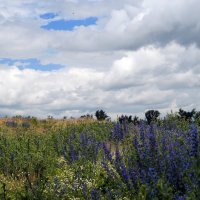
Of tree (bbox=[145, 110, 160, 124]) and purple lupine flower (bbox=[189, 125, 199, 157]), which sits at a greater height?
tree (bbox=[145, 110, 160, 124])

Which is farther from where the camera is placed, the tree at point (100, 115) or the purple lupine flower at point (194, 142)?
the tree at point (100, 115)

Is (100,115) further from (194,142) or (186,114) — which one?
(194,142)

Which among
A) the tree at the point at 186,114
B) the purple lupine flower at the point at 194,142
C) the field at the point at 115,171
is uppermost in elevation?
the tree at the point at 186,114

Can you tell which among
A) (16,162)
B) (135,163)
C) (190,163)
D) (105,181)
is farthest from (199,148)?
(16,162)

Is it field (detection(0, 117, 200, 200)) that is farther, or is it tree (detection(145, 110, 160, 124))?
tree (detection(145, 110, 160, 124))

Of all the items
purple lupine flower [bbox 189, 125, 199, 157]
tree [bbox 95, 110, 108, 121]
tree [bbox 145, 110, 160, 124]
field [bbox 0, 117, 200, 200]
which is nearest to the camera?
field [bbox 0, 117, 200, 200]

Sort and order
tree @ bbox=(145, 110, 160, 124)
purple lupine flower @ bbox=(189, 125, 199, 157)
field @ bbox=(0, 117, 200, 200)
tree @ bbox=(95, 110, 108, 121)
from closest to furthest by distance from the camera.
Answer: field @ bbox=(0, 117, 200, 200), purple lupine flower @ bbox=(189, 125, 199, 157), tree @ bbox=(145, 110, 160, 124), tree @ bbox=(95, 110, 108, 121)

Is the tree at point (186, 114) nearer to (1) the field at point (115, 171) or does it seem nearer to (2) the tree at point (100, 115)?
(1) the field at point (115, 171)

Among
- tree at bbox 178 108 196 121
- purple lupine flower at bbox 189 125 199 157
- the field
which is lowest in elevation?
the field

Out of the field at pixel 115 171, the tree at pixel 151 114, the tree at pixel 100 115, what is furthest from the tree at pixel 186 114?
the tree at pixel 100 115

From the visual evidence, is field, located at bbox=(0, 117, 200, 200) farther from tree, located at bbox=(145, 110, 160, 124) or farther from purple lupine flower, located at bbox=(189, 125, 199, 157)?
tree, located at bbox=(145, 110, 160, 124)

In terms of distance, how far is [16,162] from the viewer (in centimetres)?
1112

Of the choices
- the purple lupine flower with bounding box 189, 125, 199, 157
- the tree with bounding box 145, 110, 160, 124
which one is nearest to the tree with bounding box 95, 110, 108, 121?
the tree with bounding box 145, 110, 160, 124

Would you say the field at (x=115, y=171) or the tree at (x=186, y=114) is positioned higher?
the tree at (x=186, y=114)
